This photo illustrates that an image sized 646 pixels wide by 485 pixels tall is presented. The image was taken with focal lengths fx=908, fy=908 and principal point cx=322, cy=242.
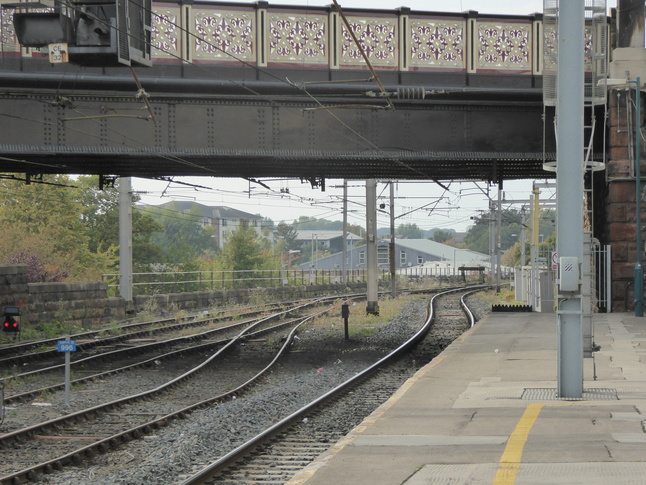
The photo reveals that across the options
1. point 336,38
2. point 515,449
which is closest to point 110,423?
point 515,449

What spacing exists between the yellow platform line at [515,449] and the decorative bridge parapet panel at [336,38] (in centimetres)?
1022

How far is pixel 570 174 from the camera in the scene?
10797mm

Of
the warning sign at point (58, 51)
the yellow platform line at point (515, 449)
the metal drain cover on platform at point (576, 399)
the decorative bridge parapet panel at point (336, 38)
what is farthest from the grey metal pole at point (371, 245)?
the yellow platform line at point (515, 449)

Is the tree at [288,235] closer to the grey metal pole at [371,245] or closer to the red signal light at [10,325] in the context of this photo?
the grey metal pole at [371,245]

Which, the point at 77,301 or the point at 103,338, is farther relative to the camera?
the point at 77,301

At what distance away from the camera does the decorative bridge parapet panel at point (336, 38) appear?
18.2 metres

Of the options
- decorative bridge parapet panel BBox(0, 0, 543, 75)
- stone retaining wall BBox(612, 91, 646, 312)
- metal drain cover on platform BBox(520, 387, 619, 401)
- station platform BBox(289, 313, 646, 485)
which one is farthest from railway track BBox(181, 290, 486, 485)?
stone retaining wall BBox(612, 91, 646, 312)

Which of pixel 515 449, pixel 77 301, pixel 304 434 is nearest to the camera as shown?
pixel 515 449

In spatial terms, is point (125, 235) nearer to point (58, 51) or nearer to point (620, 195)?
point (620, 195)

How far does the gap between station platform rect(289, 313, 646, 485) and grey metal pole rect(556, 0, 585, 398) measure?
853 mm

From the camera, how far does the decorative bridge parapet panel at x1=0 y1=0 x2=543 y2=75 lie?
18.2 m

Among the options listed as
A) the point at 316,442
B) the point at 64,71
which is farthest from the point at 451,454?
the point at 64,71

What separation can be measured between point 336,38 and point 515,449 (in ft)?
40.9

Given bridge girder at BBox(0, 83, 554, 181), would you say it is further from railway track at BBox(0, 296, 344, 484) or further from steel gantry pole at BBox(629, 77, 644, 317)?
railway track at BBox(0, 296, 344, 484)
